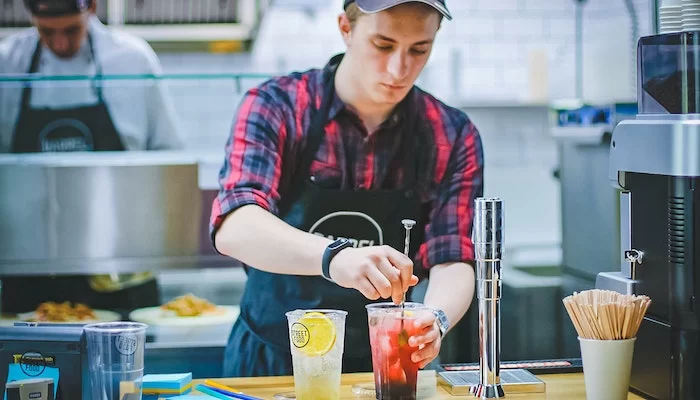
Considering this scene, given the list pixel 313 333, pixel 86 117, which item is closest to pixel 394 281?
pixel 313 333

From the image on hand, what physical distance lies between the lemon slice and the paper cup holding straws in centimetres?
42

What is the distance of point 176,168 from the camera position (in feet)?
9.80

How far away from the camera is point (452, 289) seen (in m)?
2.48

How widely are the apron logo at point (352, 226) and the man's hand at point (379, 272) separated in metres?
0.74

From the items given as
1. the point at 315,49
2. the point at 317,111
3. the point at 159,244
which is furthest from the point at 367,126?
the point at 315,49

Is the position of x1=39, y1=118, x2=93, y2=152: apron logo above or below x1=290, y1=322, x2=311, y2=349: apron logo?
above

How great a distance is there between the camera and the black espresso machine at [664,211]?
5.70 feet

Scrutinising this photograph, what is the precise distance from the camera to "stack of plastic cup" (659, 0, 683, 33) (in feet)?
7.10

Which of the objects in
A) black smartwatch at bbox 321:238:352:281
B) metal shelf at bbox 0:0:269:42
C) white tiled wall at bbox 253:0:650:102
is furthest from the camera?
white tiled wall at bbox 253:0:650:102

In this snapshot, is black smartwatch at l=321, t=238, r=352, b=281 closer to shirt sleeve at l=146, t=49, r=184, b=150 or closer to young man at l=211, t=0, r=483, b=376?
young man at l=211, t=0, r=483, b=376

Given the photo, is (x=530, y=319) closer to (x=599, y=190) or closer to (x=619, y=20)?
(x=599, y=190)

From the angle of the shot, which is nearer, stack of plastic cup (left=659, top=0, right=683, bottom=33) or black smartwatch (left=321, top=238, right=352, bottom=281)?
black smartwatch (left=321, top=238, right=352, bottom=281)

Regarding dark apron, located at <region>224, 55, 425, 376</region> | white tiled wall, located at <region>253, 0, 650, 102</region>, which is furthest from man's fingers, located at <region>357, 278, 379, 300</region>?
white tiled wall, located at <region>253, 0, 650, 102</region>

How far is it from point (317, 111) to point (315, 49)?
258 centimetres
